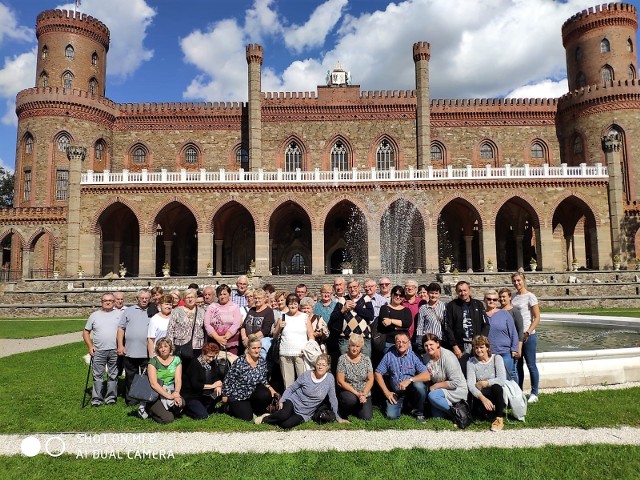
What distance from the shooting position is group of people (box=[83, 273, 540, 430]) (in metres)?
6.44

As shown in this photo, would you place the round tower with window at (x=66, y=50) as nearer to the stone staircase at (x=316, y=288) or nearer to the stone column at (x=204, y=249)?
the stone column at (x=204, y=249)

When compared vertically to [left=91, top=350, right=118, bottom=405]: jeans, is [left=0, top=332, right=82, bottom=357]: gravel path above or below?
below

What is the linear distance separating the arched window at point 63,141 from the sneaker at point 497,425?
3548 centimetres

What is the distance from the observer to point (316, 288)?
80.5ft

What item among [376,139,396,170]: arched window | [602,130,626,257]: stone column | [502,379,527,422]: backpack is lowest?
[502,379,527,422]: backpack

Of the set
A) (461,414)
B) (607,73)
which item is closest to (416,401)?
(461,414)

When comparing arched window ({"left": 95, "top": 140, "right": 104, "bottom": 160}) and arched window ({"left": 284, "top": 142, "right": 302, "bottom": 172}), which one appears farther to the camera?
arched window ({"left": 284, "top": 142, "right": 302, "bottom": 172})

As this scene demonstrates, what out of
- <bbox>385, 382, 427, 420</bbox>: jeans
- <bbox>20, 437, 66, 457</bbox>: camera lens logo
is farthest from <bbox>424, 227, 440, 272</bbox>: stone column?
<bbox>20, 437, 66, 457</bbox>: camera lens logo

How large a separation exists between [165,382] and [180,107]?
3289cm

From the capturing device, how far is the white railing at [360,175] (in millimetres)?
28734

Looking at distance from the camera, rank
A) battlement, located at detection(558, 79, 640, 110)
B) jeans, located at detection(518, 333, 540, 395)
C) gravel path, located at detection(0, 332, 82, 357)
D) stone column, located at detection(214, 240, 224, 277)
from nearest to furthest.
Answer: jeans, located at detection(518, 333, 540, 395) < gravel path, located at detection(0, 332, 82, 357) < stone column, located at detection(214, 240, 224, 277) < battlement, located at detection(558, 79, 640, 110)

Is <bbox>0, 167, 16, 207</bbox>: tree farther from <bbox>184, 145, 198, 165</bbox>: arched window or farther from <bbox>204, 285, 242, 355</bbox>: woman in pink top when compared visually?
<bbox>204, 285, 242, 355</bbox>: woman in pink top

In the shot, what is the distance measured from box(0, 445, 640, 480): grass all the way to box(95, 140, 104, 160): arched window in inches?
1311

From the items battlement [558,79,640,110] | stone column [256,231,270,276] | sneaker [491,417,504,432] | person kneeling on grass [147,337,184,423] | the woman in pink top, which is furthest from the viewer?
battlement [558,79,640,110]
